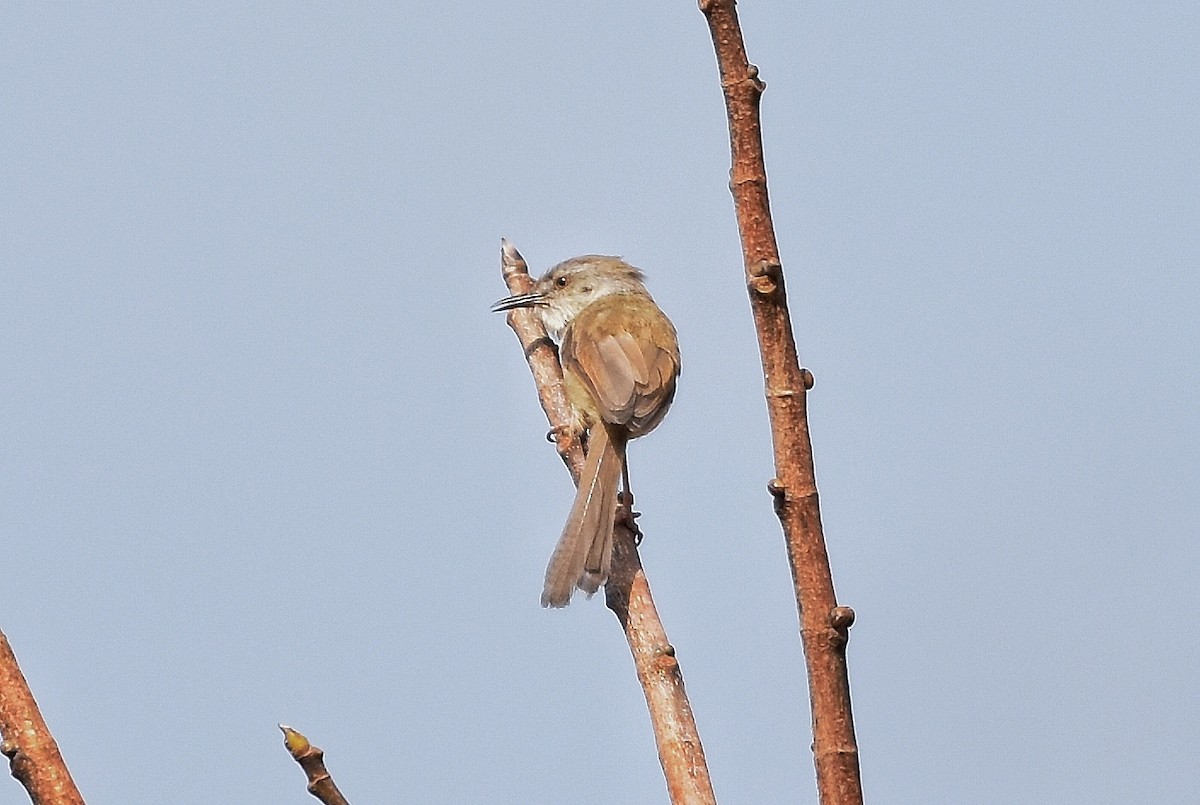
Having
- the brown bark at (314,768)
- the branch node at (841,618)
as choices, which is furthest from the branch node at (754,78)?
the brown bark at (314,768)

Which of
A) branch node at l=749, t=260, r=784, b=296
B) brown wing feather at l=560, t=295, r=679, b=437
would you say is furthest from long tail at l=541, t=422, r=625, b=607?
branch node at l=749, t=260, r=784, b=296

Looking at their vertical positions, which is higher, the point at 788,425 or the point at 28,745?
the point at 788,425

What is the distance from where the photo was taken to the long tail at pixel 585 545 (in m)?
3.99

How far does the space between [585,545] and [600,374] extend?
6.13 feet

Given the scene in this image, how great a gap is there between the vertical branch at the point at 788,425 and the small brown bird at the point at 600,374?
1806 millimetres

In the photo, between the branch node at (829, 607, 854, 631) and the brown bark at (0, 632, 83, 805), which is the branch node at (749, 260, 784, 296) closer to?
the branch node at (829, 607, 854, 631)

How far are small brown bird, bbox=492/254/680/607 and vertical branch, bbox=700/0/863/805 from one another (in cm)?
181

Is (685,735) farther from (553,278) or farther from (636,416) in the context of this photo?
(553,278)

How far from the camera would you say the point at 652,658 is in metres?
2.88

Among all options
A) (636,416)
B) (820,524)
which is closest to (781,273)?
(820,524)

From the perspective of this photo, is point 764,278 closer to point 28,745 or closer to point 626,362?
point 28,745

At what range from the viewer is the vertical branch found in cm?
205

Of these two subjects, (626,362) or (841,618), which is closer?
(841,618)

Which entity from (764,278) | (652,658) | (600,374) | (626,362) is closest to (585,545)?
(652,658)
